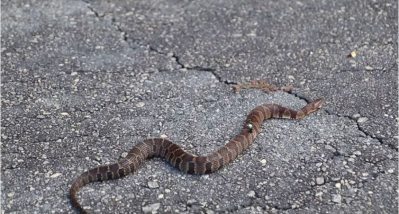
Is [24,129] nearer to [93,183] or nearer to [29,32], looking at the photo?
[93,183]

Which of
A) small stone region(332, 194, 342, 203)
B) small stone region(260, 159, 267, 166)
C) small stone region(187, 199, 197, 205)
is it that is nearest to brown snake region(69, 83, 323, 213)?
small stone region(260, 159, 267, 166)

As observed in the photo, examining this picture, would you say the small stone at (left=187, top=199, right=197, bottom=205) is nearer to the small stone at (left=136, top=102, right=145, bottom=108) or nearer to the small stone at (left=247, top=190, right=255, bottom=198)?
the small stone at (left=247, top=190, right=255, bottom=198)

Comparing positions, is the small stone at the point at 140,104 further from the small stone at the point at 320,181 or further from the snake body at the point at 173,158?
the small stone at the point at 320,181

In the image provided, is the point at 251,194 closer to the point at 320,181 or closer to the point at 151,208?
the point at 320,181

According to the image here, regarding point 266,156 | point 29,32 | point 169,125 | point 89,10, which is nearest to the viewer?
point 266,156

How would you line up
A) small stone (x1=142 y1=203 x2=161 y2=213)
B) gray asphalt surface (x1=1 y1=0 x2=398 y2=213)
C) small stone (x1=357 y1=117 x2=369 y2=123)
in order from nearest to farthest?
small stone (x1=142 y1=203 x2=161 y2=213) < gray asphalt surface (x1=1 y1=0 x2=398 y2=213) < small stone (x1=357 y1=117 x2=369 y2=123)

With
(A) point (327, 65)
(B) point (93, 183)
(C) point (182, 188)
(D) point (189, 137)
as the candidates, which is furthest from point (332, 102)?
(B) point (93, 183)
